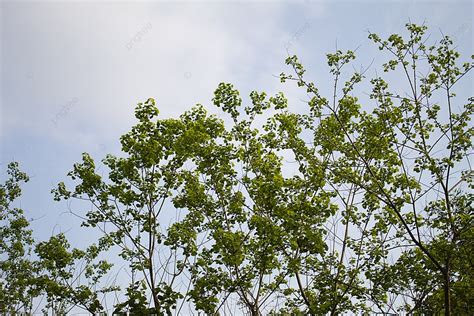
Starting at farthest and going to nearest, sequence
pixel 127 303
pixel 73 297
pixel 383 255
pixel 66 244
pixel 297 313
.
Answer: pixel 66 244, pixel 73 297, pixel 297 313, pixel 383 255, pixel 127 303

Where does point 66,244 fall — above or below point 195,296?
above

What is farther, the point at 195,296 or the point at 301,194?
the point at 301,194

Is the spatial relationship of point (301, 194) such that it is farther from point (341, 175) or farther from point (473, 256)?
point (473, 256)

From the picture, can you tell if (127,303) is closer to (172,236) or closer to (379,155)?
(172,236)

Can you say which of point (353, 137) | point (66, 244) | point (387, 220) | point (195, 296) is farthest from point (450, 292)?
point (66, 244)

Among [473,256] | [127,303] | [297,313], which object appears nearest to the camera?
[127,303]

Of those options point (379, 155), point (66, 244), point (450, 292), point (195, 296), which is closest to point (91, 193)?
point (66, 244)

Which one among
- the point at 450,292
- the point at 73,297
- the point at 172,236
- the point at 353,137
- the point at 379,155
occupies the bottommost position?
the point at 450,292

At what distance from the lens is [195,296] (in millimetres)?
8828

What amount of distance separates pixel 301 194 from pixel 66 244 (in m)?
6.57

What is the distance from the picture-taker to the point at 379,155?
9.59 metres

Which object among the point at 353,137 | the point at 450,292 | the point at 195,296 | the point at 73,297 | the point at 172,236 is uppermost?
the point at 353,137

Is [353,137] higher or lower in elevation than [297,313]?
higher

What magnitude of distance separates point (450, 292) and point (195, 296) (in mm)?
4921
